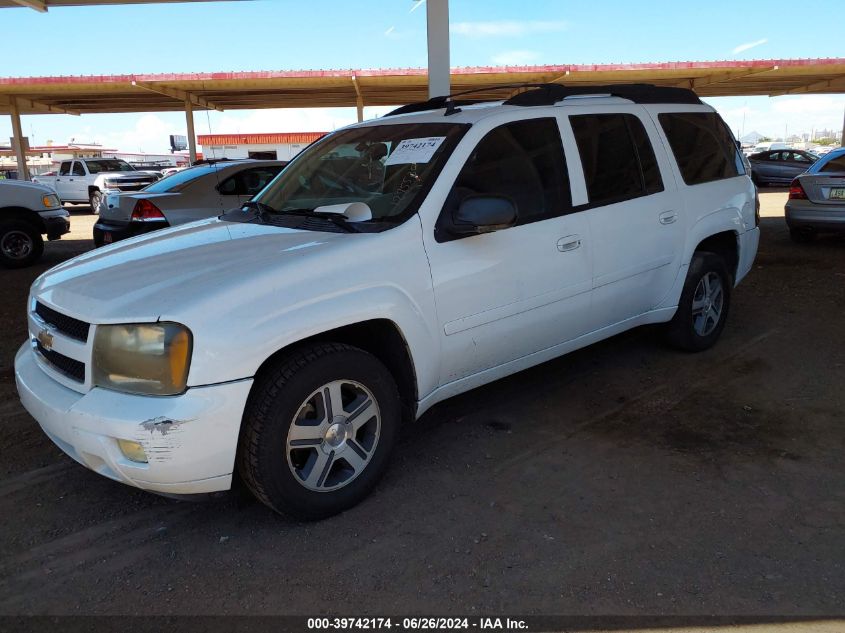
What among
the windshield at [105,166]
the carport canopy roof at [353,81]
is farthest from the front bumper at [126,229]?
the windshield at [105,166]

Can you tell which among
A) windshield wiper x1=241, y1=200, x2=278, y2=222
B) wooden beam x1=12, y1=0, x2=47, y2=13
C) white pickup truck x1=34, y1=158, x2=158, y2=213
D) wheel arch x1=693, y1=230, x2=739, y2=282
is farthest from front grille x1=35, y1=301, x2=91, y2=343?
white pickup truck x1=34, y1=158, x2=158, y2=213

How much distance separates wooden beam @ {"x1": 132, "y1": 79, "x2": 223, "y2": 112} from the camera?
21.0 meters

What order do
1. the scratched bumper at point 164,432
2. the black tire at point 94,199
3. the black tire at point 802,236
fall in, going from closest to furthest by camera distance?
1. the scratched bumper at point 164,432
2. the black tire at point 802,236
3. the black tire at point 94,199

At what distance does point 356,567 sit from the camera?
2670 millimetres

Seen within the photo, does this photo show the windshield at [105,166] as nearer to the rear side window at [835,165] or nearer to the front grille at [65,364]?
the rear side window at [835,165]

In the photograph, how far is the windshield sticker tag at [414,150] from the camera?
3.44 meters

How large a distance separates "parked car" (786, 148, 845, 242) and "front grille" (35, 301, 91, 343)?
9900mm

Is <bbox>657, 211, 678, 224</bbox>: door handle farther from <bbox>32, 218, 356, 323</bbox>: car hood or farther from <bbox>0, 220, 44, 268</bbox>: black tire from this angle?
<bbox>0, 220, 44, 268</bbox>: black tire

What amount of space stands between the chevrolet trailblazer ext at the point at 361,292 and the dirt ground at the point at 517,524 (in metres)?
0.34

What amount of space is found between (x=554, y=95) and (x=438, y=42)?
4774 millimetres

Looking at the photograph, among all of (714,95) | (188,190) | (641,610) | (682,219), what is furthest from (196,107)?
(641,610)

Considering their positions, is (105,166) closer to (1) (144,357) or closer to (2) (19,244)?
(2) (19,244)

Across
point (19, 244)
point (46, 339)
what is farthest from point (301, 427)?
point (19, 244)

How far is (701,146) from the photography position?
4.83 m
